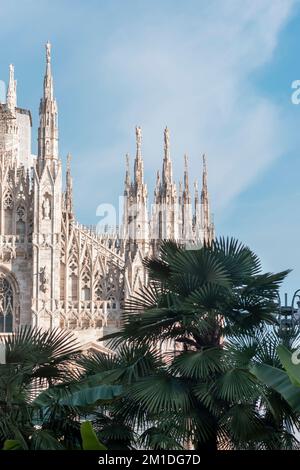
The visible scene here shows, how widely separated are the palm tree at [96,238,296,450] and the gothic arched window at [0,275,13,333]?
19.8 meters

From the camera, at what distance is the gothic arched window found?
44344 millimetres

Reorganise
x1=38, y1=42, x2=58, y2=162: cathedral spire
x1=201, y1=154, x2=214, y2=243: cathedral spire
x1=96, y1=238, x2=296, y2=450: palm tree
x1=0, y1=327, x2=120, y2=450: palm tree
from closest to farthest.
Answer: x1=0, y1=327, x2=120, y2=450: palm tree < x1=96, y1=238, x2=296, y2=450: palm tree < x1=38, y1=42, x2=58, y2=162: cathedral spire < x1=201, y1=154, x2=214, y2=243: cathedral spire

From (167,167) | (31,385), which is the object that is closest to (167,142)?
(167,167)

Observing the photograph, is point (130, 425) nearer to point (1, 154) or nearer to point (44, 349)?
point (44, 349)

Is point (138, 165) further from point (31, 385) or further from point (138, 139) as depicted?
point (31, 385)

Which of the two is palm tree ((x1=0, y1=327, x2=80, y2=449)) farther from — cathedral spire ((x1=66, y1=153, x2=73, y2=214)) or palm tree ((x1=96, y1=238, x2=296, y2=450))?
cathedral spire ((x1=66, y1=153, x2=73, y2=214))

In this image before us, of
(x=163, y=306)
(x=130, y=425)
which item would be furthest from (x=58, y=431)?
(x=163, y=306)

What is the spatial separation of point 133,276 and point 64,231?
300 centimetres

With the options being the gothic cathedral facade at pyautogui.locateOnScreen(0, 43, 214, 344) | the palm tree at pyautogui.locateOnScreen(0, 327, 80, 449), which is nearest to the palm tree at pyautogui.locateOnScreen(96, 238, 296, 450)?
the palm tree at pyautogui.locateOnScreen(0, 327, 80, 449)

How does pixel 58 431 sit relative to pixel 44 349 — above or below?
below

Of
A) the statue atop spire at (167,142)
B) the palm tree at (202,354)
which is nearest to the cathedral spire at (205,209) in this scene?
the statue atop spire at (167,142)

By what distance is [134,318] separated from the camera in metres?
23.9

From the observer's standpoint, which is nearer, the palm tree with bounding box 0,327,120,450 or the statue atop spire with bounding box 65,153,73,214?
the palm tree with bounding box 0,327,120,450

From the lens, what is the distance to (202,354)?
74.7 ft
